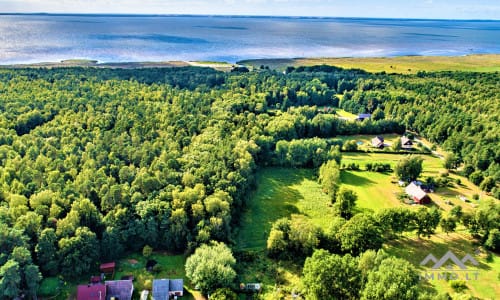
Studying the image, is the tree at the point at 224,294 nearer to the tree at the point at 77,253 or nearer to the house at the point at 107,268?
the house at the point at 107,268

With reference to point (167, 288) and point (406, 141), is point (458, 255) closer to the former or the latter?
point (167, 288)

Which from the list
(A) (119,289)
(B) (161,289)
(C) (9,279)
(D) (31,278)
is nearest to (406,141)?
(B) (161,289)

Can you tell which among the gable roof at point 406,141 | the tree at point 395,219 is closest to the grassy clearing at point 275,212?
the tree at point 395,219

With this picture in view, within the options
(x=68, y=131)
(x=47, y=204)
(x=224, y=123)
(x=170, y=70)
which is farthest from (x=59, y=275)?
(x=170, y=70)

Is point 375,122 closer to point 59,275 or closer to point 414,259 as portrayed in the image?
point 414,259

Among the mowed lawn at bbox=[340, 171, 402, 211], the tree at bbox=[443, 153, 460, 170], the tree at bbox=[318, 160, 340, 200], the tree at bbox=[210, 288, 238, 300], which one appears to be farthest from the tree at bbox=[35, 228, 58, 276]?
the tree at bbox=[443, 153, 460, 170]
